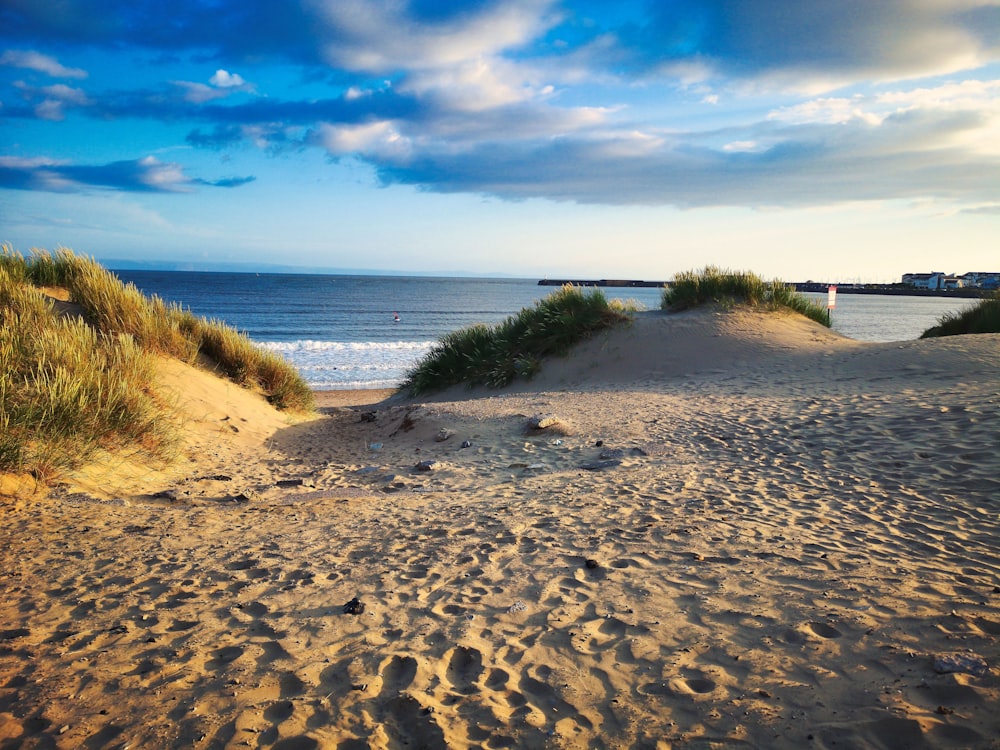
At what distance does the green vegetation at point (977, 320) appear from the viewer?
14477mm

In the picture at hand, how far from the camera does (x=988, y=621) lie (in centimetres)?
294

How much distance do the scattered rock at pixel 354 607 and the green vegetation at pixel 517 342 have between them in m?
10.1

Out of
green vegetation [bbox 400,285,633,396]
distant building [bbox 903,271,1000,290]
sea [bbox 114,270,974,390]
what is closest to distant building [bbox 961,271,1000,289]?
distant building [bbox 903,271,1000,290]

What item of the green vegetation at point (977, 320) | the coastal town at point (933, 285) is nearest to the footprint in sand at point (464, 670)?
the green vegetation at point (977, 320)

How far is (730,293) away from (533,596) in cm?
1366

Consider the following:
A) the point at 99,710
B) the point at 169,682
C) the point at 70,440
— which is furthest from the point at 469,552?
the point at 70,440

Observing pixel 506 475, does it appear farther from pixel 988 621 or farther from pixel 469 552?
pixel 988 621

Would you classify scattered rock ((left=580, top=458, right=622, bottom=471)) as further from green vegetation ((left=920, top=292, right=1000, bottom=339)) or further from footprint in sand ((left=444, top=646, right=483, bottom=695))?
green vegetation ((left=920, top=292, right=1000, bottom=339))

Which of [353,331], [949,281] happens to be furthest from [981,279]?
[353,331]

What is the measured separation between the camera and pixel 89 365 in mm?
6383

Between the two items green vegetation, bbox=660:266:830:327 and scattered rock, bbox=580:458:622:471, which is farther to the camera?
green vegetation, bbox=660:266:830:327

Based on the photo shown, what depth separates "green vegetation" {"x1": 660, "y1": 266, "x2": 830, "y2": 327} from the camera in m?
15.3

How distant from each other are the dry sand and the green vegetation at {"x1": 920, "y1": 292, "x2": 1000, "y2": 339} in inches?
370

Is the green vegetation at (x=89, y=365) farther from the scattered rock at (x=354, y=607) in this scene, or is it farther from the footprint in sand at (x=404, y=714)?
the footprint in sand at (x=404, y=714)
